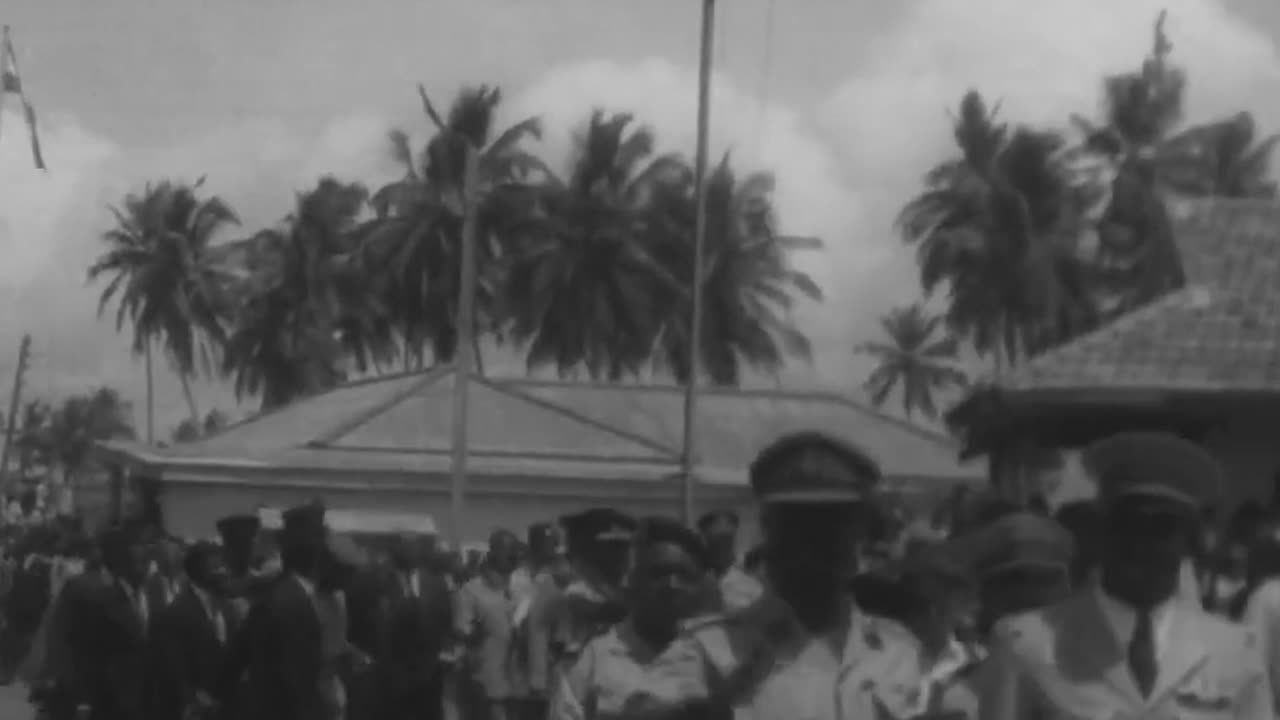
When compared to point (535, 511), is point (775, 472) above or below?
above

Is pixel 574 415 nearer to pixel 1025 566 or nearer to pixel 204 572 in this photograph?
pixel 204 572

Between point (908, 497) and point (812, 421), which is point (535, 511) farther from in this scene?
point (812, 421)

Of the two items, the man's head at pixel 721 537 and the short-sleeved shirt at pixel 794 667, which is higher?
the short-sleeved shirt at pixel 794 667

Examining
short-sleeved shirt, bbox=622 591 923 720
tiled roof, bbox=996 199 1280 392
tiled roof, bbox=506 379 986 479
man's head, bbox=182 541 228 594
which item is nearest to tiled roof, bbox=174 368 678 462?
tiled roof, bbox=506 379 986 479

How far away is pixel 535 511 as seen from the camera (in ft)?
125

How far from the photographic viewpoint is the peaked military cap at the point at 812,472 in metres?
4.80

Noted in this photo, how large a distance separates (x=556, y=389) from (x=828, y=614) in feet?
131

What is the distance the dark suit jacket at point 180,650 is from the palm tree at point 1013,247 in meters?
40.0

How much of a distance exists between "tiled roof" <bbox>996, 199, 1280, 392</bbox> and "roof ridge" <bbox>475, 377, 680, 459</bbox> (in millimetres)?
18104

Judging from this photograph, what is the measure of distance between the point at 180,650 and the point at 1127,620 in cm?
790

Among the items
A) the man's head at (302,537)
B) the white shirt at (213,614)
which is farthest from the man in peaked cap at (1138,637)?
the white shirt at (213,614)

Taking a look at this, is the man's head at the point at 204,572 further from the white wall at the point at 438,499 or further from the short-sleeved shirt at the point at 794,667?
the white wall at the point at 438,499

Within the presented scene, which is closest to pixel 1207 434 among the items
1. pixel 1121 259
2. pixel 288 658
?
pixel 288 658

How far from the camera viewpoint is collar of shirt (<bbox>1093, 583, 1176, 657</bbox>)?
4.49 m
